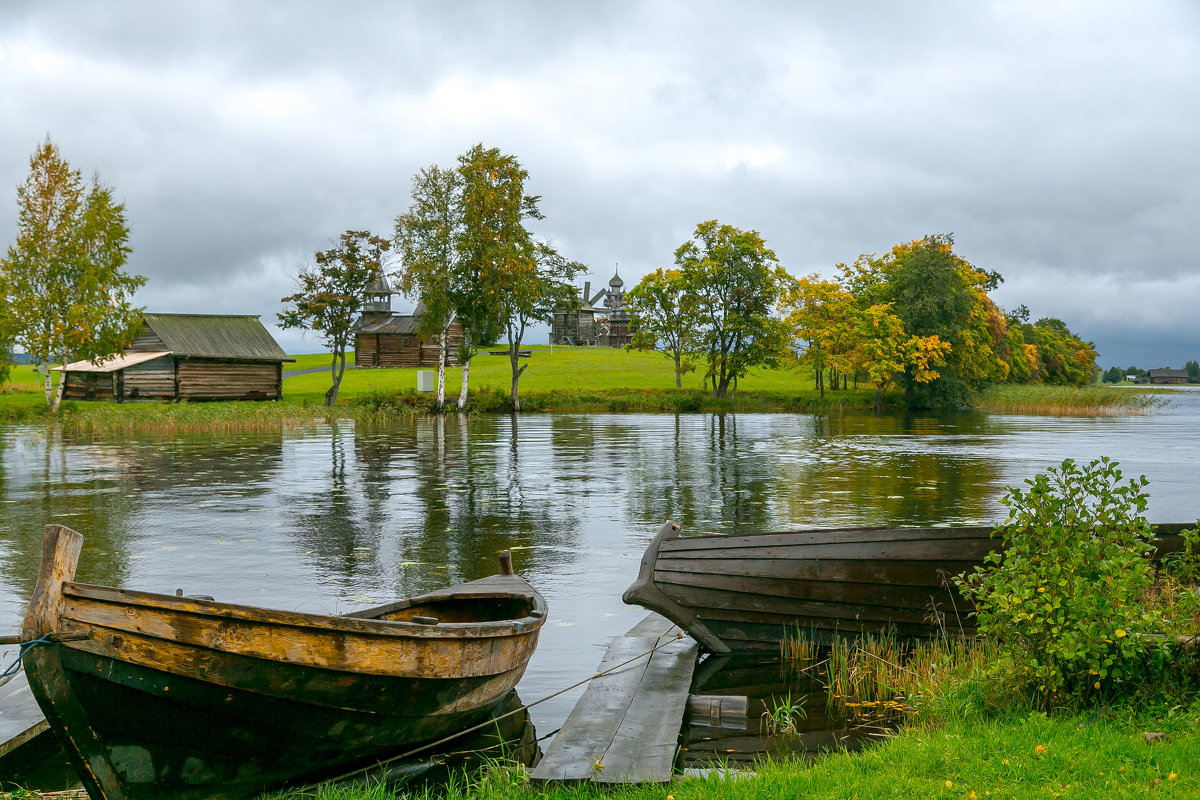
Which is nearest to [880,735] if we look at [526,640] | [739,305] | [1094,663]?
[1094,663]

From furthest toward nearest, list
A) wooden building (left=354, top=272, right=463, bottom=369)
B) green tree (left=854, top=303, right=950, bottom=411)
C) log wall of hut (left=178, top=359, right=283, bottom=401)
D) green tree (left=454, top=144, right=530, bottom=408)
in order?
wooden building (left=354, top=272, right=463, bottom=369) < green tree (left=854, top=303, right=950, bottom=411) < log wall of hut (left=178, top=359, right=283, bottom=401) < green tree (left=454, top=144, right=530, bottom=408)

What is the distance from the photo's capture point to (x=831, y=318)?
70.6 metres

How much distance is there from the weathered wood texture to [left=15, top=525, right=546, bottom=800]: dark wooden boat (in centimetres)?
93

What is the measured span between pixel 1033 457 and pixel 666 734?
25.6 metres

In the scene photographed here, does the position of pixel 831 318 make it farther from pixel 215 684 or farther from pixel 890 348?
pixel 215 684

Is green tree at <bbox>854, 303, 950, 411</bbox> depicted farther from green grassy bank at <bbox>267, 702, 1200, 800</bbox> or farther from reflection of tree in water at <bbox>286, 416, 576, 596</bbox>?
green grassy bank at <bbox>267, 702, 1200, 800</bbox>

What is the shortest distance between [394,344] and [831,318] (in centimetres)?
3964

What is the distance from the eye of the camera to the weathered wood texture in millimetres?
5797

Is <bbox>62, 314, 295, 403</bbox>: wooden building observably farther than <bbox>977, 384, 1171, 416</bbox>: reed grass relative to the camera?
No

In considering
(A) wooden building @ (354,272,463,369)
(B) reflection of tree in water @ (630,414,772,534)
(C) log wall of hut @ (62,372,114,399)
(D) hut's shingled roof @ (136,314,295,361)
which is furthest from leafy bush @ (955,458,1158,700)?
(A) wooden building @ (354,272,463,369)

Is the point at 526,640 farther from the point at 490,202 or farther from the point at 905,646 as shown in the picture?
the point at 490,202

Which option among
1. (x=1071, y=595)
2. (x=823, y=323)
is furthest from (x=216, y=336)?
(x=1071, y=595)

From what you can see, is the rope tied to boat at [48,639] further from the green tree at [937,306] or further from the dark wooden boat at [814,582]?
the green tree at [937,306]

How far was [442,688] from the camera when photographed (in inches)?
243
